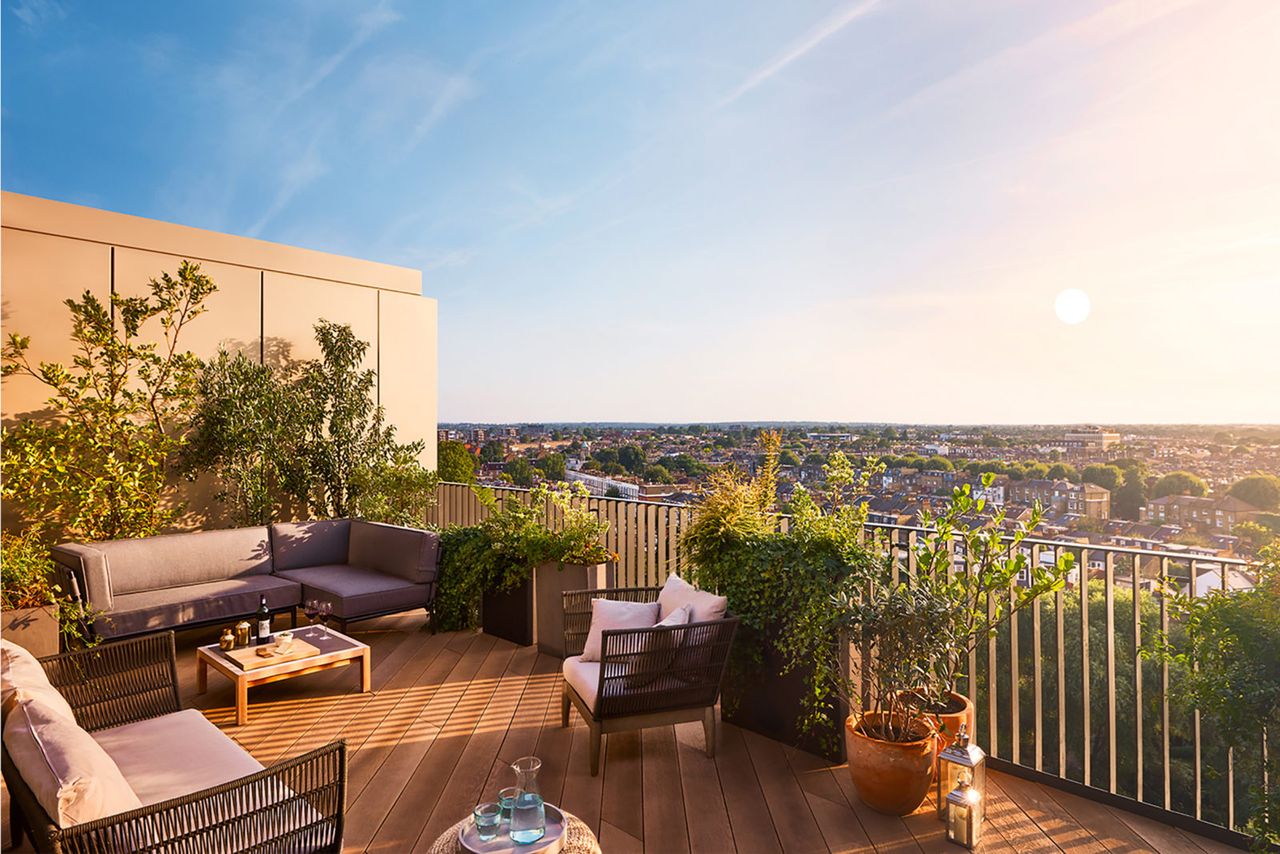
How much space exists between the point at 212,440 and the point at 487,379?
485cm

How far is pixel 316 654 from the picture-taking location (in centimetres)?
428

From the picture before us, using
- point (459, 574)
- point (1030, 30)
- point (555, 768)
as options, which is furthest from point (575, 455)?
point (1030, 30)

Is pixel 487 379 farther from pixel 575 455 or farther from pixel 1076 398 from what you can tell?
pixel 1076 398

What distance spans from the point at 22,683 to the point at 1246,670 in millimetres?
4004

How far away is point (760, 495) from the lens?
4.15 meters

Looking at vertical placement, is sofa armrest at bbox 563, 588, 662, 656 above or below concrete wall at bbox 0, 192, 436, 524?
below

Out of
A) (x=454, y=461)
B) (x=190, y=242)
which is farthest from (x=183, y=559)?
(x=454, y=461)

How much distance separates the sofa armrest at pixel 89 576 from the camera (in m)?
4.76

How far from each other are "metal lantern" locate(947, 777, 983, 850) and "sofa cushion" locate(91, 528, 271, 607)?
544 centimetres

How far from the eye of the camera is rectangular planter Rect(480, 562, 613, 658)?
522 centimetres

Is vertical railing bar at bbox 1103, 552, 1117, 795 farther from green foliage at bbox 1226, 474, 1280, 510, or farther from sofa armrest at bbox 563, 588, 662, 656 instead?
sofa armrest at bbox 563, 588, 662, 656

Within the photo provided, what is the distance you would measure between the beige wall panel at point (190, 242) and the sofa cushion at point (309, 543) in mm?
2903

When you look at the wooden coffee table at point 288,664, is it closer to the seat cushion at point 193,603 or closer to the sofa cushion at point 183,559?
the seat cushion at point 193,603

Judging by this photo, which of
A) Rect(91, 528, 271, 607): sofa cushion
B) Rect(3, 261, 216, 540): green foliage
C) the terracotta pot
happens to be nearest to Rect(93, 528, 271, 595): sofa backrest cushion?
Rect(91, 528, 271, 607): sofa cushion
